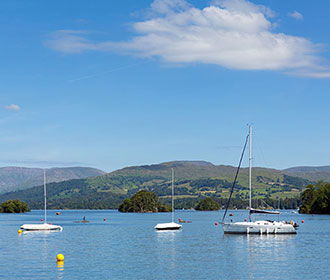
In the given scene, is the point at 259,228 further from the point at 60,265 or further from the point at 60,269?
the point at 60,269

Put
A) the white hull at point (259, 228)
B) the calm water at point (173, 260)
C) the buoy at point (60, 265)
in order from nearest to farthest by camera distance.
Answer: the calm water at point (173, 260)
the buoy at point (60, 265)
the white hull at point (259, 228)

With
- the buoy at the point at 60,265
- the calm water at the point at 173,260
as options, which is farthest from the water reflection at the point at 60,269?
the calm water at the point at 173,260

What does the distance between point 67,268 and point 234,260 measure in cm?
2348

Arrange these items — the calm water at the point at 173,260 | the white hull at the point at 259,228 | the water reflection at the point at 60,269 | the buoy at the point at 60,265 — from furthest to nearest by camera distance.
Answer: the white hull at the point at 259,228
the buoy at the point at 60,265
the calm water at the point at 173,260
the water reflection at the point at 60,269

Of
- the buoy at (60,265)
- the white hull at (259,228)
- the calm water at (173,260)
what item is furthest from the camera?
the white hull at (259,228)

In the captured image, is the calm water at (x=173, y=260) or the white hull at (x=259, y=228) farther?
the white hull at (x=259, y=228)

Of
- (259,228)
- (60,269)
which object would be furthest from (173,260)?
(259,228)

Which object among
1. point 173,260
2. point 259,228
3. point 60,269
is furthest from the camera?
point 259,228

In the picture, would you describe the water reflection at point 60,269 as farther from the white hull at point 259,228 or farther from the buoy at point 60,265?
the white hull at point 259,228

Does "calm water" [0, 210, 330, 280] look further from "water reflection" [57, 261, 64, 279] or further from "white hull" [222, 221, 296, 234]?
"white hull" [222, 221, 296, 234]

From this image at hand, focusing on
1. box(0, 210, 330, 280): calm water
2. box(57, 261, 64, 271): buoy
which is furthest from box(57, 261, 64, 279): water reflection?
box(0, 210, 330, 280): calm water

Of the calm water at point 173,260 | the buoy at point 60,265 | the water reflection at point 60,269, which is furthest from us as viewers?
the buoy at point 60,265

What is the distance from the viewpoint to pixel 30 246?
9812cm

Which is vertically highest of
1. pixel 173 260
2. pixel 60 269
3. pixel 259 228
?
pixel 60 269
